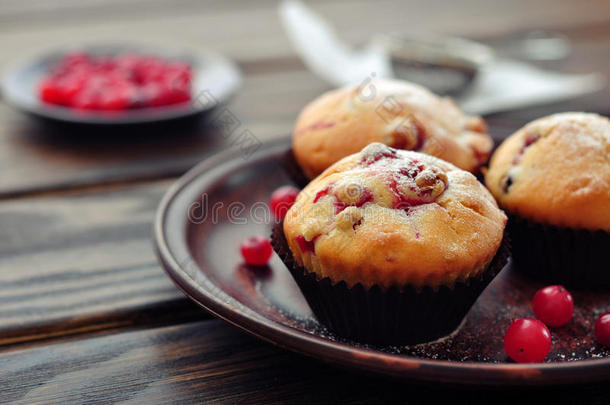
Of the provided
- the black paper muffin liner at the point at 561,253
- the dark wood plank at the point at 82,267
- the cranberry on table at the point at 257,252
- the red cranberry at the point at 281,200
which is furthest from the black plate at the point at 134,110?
the black paper muffin liner at the point at 561,253

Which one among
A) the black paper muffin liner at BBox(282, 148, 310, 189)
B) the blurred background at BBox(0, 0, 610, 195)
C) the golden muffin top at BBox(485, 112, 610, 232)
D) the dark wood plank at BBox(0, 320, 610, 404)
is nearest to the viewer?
the dark wood plank at BBox(0, 320, 610, 404)

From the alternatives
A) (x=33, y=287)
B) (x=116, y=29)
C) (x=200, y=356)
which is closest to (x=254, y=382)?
(x=200, y=356)

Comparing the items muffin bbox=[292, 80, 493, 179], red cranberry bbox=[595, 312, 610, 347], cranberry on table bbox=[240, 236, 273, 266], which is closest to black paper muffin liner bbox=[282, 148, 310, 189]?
muffin bbox=[292, 80, 493, 179]

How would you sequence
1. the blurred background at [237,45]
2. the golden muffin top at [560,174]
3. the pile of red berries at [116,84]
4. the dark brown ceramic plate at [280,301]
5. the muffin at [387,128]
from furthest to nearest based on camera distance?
the pile of red berries at [116,84]
the blurred background at [237,45]
the muffin at [387,128]
the golden muffin top at [560,174]
the dark brown ceramic plate at [280,301]

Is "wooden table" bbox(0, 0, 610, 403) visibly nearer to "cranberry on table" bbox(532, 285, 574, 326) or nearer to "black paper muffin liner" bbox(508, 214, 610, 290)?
"cranberry on table" bbox(532, 285, 574, 326)

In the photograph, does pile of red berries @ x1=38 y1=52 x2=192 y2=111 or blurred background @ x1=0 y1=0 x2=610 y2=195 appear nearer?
blurred background @ x1=0 y1=0 x2=610 y2=195

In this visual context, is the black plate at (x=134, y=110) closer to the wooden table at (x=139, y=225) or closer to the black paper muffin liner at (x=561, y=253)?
the wooden table at (x=139, y=225)

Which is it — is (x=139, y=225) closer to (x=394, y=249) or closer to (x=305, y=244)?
(x=305, y=244)
